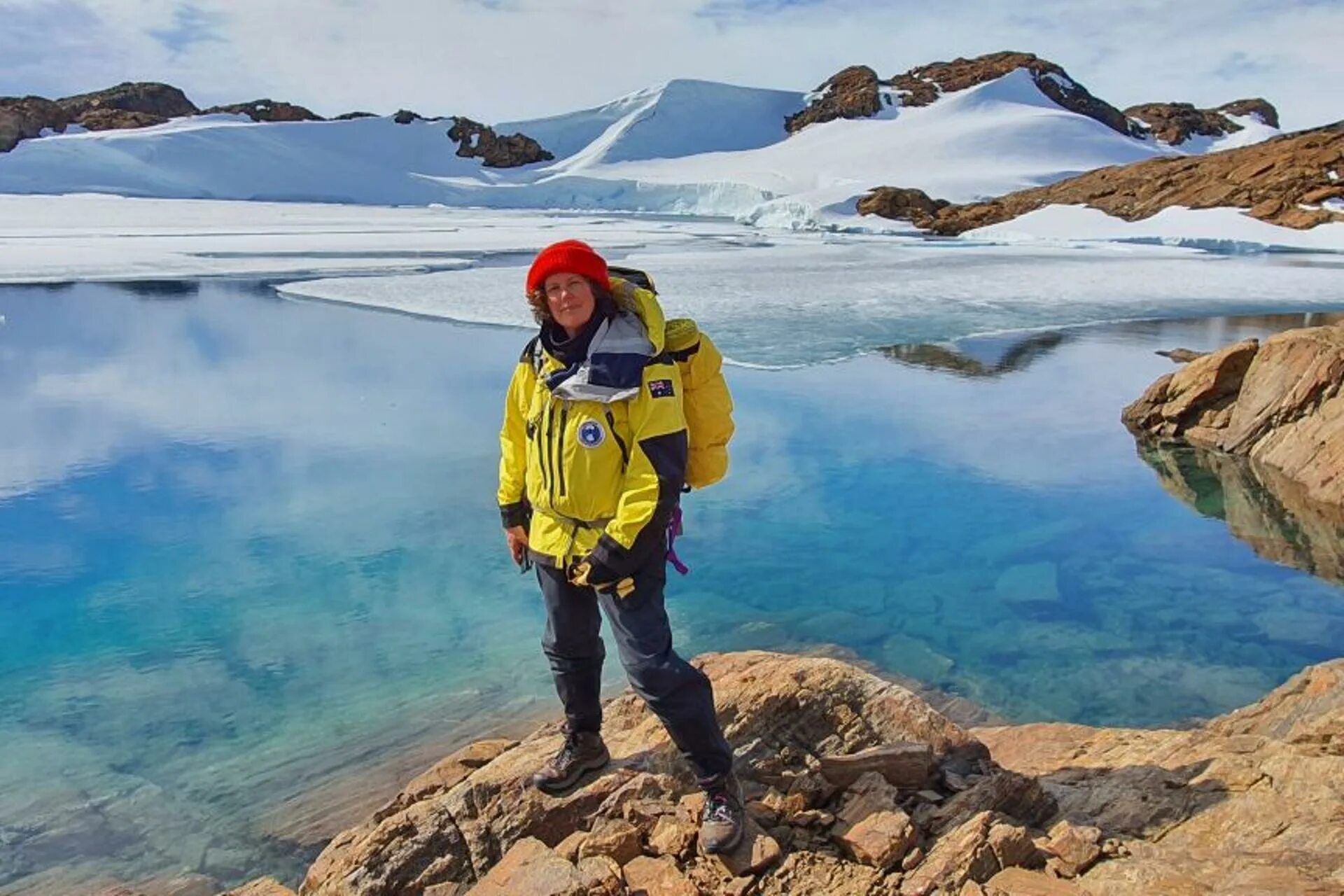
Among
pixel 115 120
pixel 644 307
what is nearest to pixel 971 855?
pixel 644 307

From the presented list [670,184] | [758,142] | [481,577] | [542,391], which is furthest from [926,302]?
[758,142]

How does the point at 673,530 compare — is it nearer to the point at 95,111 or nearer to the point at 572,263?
the point at 572,263

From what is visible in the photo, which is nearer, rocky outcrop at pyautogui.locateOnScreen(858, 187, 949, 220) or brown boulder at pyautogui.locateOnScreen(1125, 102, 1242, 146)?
rocky outcrop at pyautogui.locateOnScreen(858, 187, 949, 220)

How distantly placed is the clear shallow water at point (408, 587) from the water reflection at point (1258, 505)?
0.16 m

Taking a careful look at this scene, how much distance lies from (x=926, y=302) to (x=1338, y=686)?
11934mm

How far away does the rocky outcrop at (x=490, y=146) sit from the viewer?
5991 centimetres

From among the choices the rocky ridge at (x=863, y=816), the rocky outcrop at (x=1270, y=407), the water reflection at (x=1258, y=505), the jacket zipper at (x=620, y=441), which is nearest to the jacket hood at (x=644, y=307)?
the jacket zipper at (x=620, y=441)

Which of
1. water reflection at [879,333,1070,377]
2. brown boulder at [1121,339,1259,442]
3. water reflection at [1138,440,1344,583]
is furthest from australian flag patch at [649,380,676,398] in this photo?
water reflection at [879,333,1070,377]

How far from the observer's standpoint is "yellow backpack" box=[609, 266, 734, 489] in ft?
7.61

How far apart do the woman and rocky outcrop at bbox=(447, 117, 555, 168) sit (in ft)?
198

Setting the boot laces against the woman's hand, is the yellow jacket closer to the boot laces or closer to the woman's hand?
the woman's hand

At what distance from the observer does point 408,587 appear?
498 cm

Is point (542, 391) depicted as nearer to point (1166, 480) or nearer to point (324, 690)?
point (324, 690)

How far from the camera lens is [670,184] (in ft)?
157
